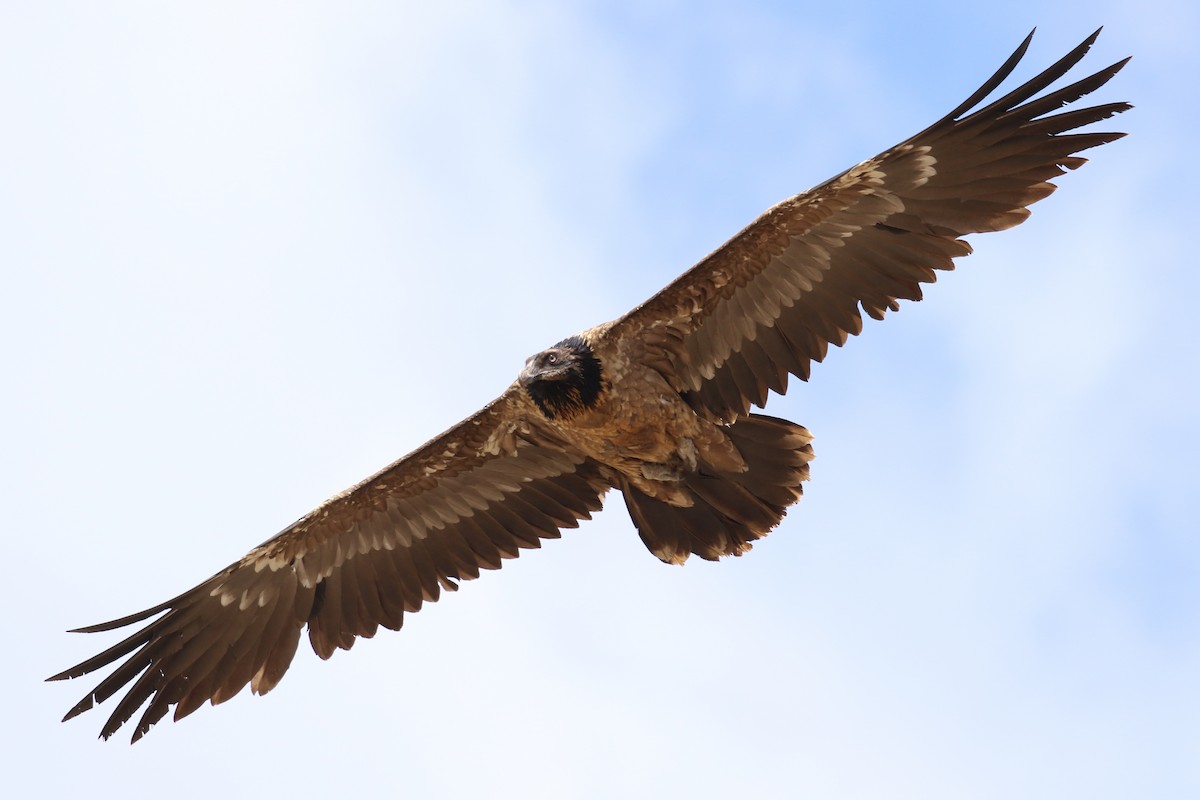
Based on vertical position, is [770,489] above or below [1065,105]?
below

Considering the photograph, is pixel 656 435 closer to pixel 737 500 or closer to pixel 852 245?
pixel 737 500

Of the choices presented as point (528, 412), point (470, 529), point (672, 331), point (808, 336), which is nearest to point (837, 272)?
point (808, 336)

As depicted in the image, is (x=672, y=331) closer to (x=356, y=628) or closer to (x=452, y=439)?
(x=452, y=439)

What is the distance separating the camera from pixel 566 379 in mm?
9859

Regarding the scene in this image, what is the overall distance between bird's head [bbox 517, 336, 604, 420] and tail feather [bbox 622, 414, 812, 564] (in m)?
0.91

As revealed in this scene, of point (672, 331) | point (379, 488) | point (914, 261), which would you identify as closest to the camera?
point (914, 261)

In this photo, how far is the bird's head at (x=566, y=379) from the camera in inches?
388

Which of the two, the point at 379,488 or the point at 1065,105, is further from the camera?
the point at 379,488

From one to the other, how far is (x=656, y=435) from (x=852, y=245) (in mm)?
1697

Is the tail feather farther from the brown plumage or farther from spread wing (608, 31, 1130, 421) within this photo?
spread wing (608, 31, 1130, 421)

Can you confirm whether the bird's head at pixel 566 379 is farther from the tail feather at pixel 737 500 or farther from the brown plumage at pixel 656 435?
the tail feather at pixel 737 500

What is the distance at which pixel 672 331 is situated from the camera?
10000mm

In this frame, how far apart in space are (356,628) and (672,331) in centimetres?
296

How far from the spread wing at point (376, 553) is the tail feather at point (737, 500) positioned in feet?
2.03
